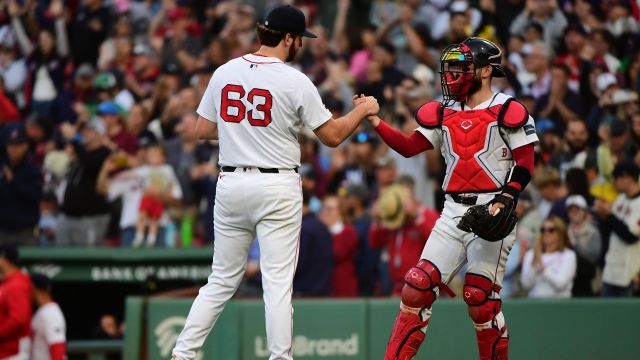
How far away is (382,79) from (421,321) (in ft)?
26.8

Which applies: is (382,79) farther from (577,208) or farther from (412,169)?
(577,208)

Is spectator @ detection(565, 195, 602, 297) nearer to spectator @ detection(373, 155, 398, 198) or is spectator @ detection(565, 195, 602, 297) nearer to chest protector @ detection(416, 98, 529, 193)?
spectator @ detection(373, 155, 398, 198)

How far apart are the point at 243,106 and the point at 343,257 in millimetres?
5696

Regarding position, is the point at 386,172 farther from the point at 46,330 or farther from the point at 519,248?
the point at 46,330

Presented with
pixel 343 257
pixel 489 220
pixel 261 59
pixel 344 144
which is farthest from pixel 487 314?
pixel 344 144

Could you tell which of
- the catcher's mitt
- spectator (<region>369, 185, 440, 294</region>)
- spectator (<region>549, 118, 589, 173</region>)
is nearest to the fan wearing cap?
the catcher's mitt

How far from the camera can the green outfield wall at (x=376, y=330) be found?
11.0 m

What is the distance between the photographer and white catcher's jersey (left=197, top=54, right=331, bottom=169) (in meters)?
7.84

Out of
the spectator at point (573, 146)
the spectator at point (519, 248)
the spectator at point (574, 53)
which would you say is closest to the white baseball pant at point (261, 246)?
the spectator at point (519, 248)

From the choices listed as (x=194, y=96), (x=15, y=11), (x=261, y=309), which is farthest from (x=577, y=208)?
(x=15, y=11)

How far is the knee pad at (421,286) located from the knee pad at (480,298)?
0.73ft

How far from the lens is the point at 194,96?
16.7 m

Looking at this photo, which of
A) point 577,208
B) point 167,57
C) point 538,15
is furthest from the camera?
point 167,57

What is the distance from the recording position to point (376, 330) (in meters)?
11.5
